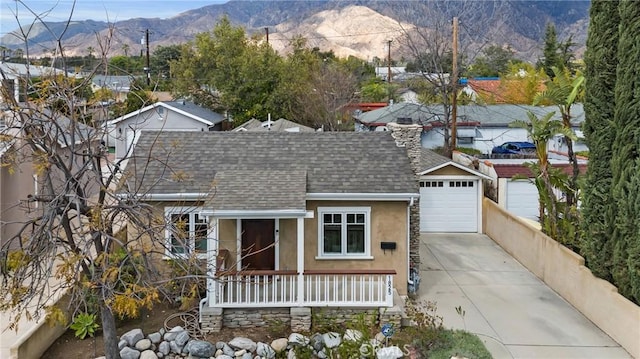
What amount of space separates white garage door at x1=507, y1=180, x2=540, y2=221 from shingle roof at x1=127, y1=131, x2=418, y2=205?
7821 mm

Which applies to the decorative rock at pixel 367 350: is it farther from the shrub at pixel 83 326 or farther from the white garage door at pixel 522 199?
the white garage door at pixel 522 199

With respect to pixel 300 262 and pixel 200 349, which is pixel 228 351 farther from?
pixel 300 262

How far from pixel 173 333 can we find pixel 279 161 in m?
5.02

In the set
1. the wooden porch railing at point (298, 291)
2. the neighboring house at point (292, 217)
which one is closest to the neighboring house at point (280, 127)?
the neighboring house at point (292, 217)

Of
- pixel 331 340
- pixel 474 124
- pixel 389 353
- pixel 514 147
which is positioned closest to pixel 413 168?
pixel 331 340

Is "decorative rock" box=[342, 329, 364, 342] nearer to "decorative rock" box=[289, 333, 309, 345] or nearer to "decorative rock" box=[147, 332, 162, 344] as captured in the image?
"decorative rock" box=[289, 333, 309, 345]

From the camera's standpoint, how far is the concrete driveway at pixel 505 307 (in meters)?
10.6

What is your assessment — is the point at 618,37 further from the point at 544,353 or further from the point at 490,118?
the point at 490,118

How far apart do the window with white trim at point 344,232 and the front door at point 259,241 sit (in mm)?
1138

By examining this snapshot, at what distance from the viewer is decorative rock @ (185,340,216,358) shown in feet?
33.8

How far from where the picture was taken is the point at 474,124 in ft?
110

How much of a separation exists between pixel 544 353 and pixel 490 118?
2665 centimetres

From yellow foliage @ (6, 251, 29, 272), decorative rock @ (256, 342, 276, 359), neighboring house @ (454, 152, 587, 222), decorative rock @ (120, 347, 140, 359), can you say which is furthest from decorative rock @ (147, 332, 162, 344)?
neighboring house @ (454, 152, 587, 222)

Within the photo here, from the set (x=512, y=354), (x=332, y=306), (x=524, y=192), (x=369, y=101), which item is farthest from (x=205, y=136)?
(x=369, y=101)
